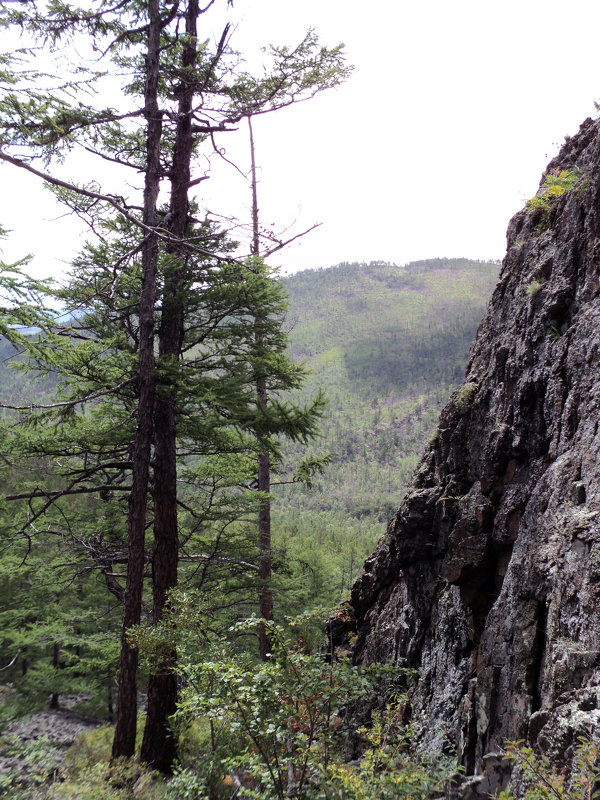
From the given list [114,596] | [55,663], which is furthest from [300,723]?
[55,663]

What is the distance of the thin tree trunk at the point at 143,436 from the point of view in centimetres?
645

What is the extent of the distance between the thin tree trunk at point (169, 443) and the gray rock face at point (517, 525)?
311cm

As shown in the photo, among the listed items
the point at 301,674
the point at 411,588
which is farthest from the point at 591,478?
the point at 411,588

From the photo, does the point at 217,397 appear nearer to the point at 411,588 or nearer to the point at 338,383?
the point at 411,588

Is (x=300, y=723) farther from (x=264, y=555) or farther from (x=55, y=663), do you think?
(x=55, y=663)

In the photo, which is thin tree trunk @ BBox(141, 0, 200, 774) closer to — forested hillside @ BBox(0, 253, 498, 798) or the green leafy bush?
forested hillside @ BBox(0, 253, 498, 798)

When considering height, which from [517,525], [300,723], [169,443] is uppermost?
[169,443]

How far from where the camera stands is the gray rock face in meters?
3.93

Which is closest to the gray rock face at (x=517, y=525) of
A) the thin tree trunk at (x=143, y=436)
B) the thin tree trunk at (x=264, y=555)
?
the thin tree trunk at (x=264, y=555)

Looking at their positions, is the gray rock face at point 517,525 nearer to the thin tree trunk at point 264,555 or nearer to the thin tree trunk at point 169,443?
the thin tree trunk at point 264,555

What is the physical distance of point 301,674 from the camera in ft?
13.1

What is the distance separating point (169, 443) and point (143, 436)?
653mm

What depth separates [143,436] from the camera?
6.77m

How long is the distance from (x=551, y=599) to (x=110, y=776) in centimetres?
553
